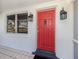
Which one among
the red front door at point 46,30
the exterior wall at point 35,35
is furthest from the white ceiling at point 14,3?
the red front door at point 46,30

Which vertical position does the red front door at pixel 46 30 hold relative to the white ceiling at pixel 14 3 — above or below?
below

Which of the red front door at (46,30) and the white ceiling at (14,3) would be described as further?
the white ceiling at (14,3)

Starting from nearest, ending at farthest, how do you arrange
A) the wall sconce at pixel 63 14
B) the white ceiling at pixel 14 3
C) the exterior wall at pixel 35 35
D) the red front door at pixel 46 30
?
the exterior wall at pixel 35 35, the wall sconce at pixel 63 14, the red front door at pixel 46 30, the white ceiling at pixel 14 3

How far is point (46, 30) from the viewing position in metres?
5.06

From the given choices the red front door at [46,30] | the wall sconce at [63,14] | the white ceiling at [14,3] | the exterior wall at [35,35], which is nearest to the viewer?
the exterior wall at [35,35]

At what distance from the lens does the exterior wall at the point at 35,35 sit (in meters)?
3.56

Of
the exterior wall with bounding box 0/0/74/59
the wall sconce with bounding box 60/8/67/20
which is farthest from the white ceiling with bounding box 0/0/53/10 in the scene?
the wall sconce with bounding box 60/8/67/20

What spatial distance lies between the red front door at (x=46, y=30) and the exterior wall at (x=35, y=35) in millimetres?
192

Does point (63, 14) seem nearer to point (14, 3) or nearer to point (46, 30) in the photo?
point (46, 30)

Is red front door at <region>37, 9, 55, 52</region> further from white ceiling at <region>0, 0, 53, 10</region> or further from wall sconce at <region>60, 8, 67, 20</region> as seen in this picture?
wall sconce at <region>60, 8, 67, 20</region>

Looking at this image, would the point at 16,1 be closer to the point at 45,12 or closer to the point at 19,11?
the point at 19,11

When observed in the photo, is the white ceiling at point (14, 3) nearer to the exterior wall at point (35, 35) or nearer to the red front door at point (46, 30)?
the exterior wall at point (35, 35)

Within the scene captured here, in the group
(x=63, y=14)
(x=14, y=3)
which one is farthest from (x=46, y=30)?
(x=14, y=3)

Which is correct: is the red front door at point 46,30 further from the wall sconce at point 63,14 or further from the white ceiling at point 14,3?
the wall sconce at point 63,14
